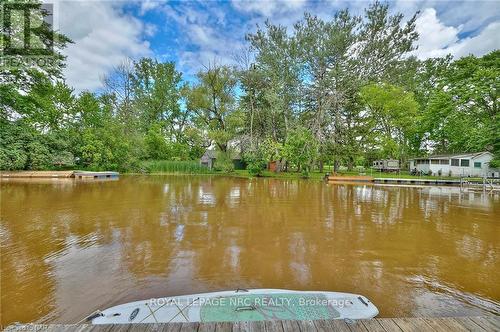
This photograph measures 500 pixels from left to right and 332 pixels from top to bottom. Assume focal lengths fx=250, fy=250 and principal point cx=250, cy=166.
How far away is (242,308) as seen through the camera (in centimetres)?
242

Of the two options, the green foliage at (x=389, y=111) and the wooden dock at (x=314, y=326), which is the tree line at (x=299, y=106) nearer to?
the green foliage at (x=389, y=111)

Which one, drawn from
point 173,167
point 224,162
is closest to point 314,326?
point 224,162

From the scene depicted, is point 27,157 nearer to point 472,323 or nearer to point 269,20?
point 269,20

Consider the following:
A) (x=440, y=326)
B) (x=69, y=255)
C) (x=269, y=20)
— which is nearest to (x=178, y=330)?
(x=440, y=326)

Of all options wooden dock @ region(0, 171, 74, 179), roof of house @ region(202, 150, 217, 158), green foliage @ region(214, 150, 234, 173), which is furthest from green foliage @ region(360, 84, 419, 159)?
wooden dock @ region(0, 171, 74, 179)

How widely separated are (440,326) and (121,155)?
2651 centimetres

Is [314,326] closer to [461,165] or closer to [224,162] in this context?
[224,162]

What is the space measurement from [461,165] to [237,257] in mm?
28192

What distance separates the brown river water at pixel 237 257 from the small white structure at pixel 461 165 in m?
19.5

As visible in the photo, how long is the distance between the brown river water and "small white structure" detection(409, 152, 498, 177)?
19.5 metres

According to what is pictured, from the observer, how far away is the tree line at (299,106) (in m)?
19.5

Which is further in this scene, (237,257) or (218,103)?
(218,103)

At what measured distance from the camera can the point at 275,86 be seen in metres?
24.7

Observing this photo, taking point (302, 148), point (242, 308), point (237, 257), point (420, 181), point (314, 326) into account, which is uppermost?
point (302, 148)
